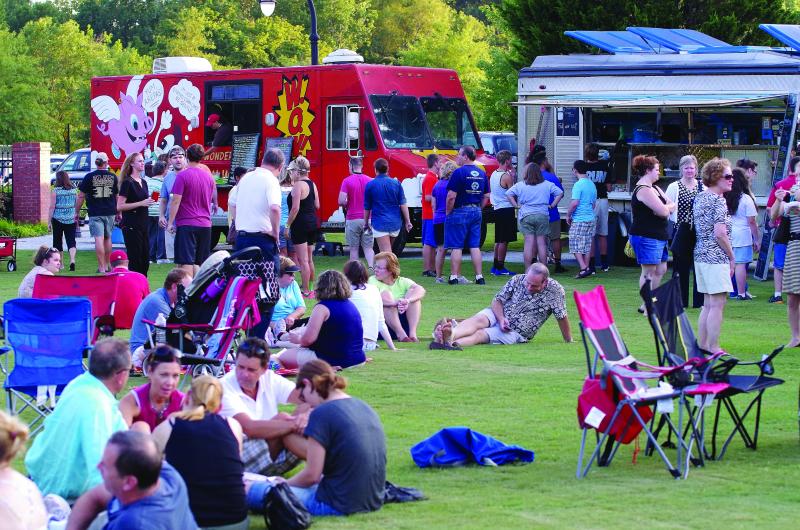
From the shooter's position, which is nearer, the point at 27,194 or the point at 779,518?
the point at 779,518

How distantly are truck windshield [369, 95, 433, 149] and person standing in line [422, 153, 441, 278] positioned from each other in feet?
8.49

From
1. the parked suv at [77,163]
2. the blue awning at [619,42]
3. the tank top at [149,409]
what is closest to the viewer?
the tank top at [149,409]

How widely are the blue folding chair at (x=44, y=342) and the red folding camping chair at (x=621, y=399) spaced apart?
11.3 ft

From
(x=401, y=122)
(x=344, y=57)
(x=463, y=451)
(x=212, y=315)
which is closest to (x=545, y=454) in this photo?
(x=463, y=451)

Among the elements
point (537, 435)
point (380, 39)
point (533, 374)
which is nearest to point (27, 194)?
point (533, 374)

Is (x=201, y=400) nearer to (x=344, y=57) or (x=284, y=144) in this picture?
(x=284, y=144)

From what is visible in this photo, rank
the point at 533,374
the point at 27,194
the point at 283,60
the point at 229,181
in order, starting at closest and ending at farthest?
1. the point at 533,374
2. the point at 229,181
3. the point at 27,194
4. the point at 283,60

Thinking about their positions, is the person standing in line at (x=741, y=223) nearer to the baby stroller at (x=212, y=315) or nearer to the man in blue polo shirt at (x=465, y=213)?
the man in blue polo shirt at (x=465, y=213)

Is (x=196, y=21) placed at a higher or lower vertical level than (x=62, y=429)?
higher

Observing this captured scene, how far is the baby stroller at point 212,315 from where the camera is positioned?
10617 mm

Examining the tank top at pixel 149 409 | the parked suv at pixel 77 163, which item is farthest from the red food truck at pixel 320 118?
the tank top at pixel 149 409

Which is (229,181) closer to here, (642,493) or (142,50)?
(642,493)

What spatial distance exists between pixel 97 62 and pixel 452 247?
3606 cm

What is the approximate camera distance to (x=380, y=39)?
6016 centimetres
